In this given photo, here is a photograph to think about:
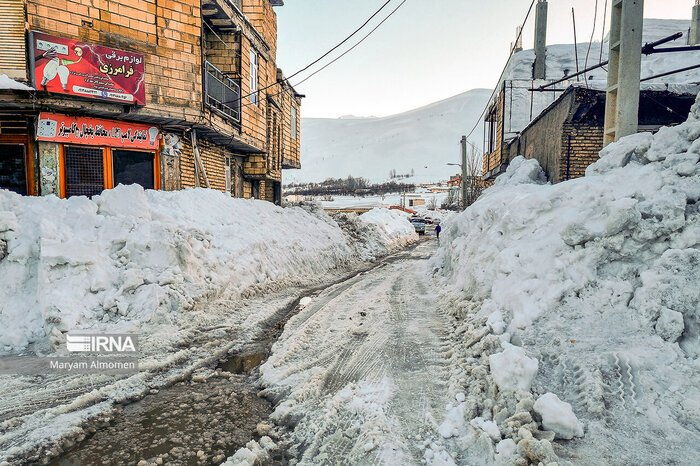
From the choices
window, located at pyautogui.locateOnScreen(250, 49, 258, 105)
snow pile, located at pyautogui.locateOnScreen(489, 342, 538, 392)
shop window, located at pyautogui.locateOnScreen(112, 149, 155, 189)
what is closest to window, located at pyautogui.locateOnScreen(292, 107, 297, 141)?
window, located at pyautogui.locateOnScreen(250, 49, 258, 105)

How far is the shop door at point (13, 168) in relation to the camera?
31.5ft

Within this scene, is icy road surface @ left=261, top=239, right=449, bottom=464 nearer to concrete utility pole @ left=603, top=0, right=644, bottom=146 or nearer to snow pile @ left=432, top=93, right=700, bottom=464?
snow pile @ left=432, top=93, right=700, bottom=464

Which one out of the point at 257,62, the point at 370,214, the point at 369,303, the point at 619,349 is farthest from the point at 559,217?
the point at 370,214

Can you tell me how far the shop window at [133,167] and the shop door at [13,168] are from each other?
6.98 ft

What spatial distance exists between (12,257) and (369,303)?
587 cm

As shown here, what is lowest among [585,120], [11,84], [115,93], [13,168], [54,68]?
[13,168]

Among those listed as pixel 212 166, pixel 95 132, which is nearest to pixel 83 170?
pixel 95 132

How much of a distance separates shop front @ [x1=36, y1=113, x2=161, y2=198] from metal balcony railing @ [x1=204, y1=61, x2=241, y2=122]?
2204mm

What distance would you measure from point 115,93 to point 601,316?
39.6 feet

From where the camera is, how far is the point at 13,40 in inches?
341

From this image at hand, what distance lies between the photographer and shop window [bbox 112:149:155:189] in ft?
35.3

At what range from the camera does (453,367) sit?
388 centimetres

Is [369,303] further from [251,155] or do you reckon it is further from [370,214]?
[370,214]

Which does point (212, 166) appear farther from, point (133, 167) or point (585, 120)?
point (585, 120)
